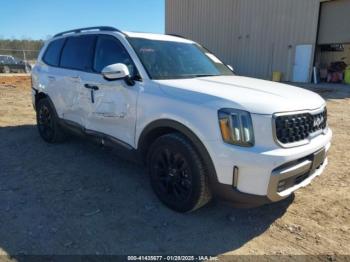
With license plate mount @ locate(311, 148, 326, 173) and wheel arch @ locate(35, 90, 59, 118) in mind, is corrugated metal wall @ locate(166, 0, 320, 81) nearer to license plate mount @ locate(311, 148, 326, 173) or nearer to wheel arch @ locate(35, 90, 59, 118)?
wheel arch @ locate(35, 90, 59, 118)

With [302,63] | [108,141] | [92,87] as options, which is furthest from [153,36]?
[302,63]

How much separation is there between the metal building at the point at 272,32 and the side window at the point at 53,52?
17754 millimetres

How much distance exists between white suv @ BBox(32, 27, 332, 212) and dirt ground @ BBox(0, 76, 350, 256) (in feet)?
1.21

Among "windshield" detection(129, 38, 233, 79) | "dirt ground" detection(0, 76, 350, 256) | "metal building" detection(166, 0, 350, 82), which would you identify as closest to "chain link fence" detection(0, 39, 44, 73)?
"dirt ground" detection(0, 76, 350, 256)

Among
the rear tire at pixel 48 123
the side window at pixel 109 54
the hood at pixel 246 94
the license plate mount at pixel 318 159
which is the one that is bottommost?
the rear tire at pixel 48 123

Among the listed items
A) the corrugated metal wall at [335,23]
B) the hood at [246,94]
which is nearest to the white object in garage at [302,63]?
the corrugated metal wall at [335,23]

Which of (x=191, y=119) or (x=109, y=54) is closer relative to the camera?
(x=191, y=119)

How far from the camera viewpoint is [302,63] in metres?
20.7

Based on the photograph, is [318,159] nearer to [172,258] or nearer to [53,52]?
[172,258]

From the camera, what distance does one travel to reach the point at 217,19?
1009 inches

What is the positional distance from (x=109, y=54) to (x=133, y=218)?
2126mm

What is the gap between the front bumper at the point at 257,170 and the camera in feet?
9.11

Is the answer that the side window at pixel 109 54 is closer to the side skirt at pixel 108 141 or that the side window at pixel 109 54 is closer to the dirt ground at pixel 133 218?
the side skirt at pixel 108 141

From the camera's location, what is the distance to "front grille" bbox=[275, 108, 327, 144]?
2885 mm
